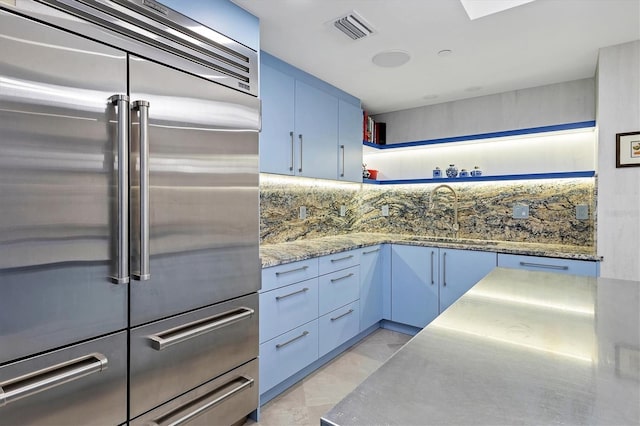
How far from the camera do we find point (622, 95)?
2.38 metres

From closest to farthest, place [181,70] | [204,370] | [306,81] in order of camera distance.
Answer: [181,70]
[204,370]
[306,81]

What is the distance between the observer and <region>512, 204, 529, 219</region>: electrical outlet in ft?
10.8

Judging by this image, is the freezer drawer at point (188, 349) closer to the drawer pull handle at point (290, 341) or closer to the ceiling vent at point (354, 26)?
the drawer pull handle at point (290, 341)

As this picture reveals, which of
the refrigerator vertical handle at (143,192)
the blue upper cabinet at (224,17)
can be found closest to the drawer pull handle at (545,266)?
the blue upper cabinet at (224,17)

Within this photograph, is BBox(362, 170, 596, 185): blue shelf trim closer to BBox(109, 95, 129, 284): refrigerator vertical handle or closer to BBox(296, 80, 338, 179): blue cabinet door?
BBox(296, 80, 338, 179): blue cabinet door

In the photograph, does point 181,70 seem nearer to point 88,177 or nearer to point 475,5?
point 88,177

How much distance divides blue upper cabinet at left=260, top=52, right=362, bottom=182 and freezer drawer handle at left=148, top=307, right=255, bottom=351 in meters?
1.07

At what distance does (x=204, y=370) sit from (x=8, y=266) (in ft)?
3.02

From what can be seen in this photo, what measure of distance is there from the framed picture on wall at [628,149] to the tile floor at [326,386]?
2.23 metres

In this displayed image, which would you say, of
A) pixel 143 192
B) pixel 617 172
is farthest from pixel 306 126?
pixel 617 172

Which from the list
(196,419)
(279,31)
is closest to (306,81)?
(279,31)

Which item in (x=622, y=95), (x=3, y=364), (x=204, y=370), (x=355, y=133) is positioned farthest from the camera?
(x=355, y=133)

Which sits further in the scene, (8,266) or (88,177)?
(88,177)

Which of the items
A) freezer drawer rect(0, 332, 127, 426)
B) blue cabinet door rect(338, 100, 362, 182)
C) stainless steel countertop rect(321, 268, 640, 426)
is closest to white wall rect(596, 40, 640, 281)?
stainless steel countertop rect(321, 268, 640, 426)
